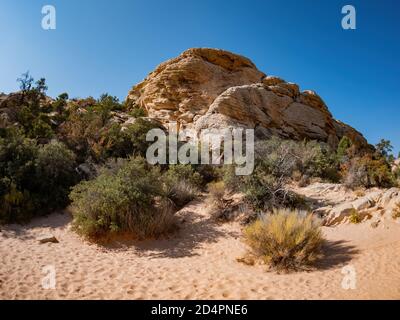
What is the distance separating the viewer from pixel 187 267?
240 inches

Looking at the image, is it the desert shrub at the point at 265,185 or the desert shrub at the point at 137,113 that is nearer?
the desert shrub at the point at 265,185

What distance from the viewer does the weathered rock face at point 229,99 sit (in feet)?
55.6

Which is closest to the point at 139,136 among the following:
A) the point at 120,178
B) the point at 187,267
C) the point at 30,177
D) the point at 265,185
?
the point at 30,177

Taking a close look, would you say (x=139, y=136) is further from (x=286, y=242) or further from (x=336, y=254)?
(x=336, y=254)

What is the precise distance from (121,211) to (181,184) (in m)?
2.77

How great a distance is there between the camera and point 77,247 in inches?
280

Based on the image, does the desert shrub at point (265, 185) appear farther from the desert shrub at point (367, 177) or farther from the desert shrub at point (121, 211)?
the desert shrub at point (121, 211)

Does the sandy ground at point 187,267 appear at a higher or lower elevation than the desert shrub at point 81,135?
lower

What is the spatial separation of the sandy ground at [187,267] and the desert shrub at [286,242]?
0.32 m

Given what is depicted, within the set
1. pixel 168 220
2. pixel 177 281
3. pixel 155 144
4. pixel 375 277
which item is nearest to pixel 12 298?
pixel 177 281

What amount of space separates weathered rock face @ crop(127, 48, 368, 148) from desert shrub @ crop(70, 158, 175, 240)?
8435mm

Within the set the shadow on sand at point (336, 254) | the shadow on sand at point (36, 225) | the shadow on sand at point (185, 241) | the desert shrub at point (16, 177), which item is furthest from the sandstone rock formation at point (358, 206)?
the desert shrub at point (16, 177)

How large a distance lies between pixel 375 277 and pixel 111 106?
721 inches
